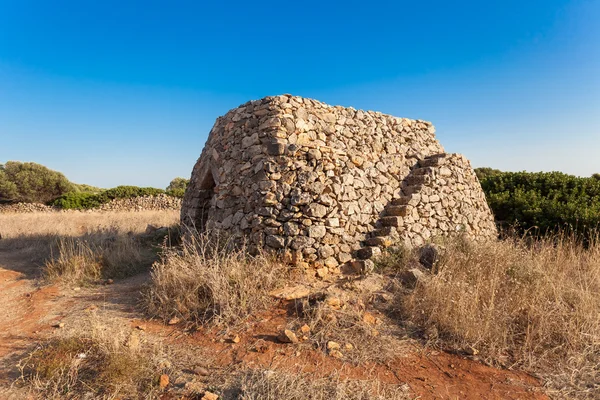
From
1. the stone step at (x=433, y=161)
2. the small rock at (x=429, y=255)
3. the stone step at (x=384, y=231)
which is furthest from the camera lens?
the stone step at (x=433, y=161)

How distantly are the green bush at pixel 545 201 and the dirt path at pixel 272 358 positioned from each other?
5680 millimetres

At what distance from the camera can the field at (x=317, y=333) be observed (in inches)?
133

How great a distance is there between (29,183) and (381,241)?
1133 inches

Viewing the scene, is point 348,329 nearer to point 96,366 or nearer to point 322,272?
point 322,272

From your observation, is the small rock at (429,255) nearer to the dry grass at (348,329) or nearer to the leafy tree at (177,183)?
the dry grass at (348,329)

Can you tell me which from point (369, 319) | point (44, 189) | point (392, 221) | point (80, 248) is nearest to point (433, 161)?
point (392, 221)

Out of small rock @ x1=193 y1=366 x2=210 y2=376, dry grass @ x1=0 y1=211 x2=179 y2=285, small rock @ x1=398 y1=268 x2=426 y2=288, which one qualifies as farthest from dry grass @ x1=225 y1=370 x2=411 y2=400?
dry grass @ x1=0 y1=211 x2=179 y2=285

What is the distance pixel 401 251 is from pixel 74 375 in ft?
A: 16.7

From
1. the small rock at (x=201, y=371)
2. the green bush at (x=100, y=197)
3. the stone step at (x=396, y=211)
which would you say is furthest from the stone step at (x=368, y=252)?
the green bush at (x=100, y=197)

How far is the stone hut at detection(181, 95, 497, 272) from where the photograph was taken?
6199 millimetres

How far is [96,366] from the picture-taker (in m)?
3.56

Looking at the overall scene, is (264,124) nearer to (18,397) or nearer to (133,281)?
(133,281)

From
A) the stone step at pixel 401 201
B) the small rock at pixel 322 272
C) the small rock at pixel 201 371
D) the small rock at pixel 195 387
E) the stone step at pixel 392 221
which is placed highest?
the stone step at pixel 401 201

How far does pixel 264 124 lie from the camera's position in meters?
6.91
